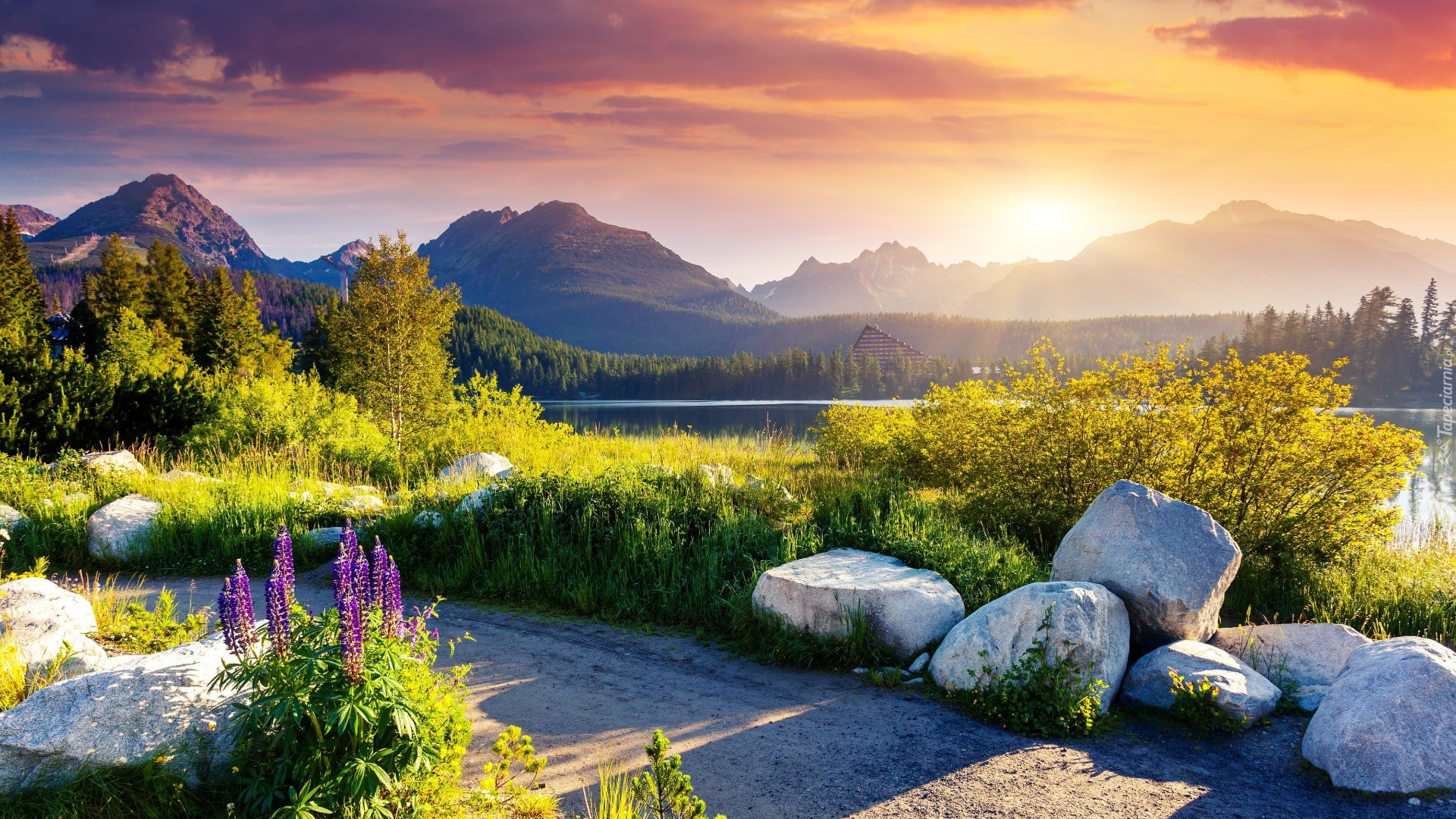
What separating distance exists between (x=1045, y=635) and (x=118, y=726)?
5911 mm

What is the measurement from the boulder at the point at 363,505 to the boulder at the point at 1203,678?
371 inches

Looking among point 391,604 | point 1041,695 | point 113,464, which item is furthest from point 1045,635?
point 113,464

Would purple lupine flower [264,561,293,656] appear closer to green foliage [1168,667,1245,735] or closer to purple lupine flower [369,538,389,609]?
purple lupine flower [369,538,389,609]

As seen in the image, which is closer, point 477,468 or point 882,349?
point 477,468

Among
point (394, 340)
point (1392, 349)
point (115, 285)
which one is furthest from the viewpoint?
point (1392, 349)

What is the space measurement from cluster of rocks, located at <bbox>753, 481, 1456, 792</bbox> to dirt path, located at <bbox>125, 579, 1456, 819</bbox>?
302mm

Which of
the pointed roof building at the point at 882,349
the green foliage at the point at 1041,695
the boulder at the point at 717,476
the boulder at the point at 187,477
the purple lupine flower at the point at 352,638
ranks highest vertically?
the pointed roof building at the point at 882,349

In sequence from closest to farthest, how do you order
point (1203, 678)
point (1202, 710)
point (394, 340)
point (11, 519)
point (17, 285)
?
point (1202, 710), point (1203, 678), point (11, 519), point (394, 340), point (17, 285)

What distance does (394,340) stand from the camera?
22.0 meters

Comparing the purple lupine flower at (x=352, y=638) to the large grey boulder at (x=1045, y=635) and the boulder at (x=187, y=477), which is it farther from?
the boulder at (x=187, y=477)

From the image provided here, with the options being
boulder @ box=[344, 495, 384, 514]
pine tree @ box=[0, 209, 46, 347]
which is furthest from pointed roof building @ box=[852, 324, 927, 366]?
boulder @ box=[344, 495, 384, 514]

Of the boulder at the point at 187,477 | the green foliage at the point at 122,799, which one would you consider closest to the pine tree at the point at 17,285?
the boulder at the point at 187,477

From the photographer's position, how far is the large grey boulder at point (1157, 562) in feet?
20.9

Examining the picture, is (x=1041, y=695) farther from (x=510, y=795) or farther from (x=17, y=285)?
(x=17, y=285)
